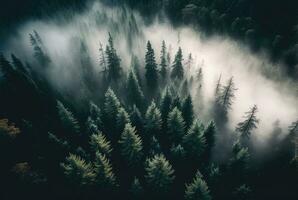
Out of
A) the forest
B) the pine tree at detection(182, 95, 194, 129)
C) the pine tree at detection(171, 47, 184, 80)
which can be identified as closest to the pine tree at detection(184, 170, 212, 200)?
the forest

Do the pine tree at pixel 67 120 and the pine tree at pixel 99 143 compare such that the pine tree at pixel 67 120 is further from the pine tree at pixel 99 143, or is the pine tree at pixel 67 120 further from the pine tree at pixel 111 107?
the pine tree at pixel 99 143

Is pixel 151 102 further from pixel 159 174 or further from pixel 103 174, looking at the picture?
pixel 103 174

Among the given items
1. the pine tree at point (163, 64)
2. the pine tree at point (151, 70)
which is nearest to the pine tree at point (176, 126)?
the pine tree at point (151, 70)

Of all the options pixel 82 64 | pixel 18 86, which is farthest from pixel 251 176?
pixel 82 64

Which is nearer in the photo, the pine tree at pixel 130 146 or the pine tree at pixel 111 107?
the pine tree at pixel 130 146

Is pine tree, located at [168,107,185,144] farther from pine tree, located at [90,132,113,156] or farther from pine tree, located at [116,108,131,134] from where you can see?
pine tree, located at [90,132,113,156]

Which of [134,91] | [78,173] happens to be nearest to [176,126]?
[134,91]
